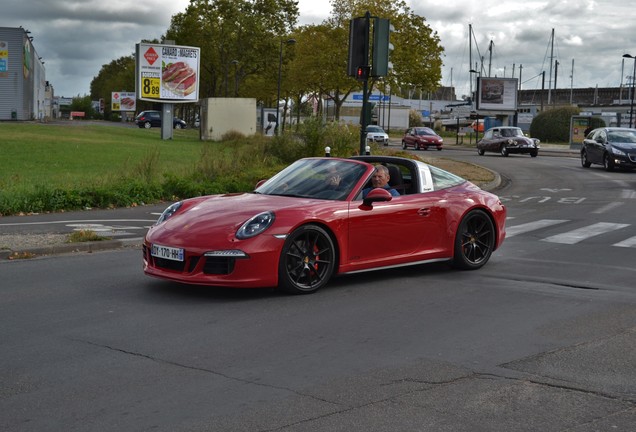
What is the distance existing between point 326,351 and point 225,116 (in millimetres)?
55947

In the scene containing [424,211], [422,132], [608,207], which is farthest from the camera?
[422,132]

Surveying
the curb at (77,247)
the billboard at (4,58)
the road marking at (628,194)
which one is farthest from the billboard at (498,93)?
the curb at (77,247)

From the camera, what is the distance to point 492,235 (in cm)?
1069

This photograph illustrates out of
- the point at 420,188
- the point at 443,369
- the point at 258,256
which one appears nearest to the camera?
the point at 443,369

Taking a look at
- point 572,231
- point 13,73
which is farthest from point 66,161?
point 13,73

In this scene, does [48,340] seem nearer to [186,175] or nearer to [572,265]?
[572,265]

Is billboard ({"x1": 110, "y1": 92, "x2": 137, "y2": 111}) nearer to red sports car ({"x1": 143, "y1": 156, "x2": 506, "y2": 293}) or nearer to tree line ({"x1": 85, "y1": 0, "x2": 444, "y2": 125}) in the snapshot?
tree line ({"x1": 85, "y1": 0, "x2": 444, "y2": 125})

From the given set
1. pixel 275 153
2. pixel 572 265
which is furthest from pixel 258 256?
pixel 275 153

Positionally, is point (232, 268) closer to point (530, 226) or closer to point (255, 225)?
point (255, 225)

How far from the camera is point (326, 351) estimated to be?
6.53 m

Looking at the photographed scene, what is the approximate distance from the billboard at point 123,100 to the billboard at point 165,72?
8651 cm

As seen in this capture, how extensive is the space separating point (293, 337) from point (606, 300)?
353 cm

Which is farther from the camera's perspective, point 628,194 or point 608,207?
point 628,194

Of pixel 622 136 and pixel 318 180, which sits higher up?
pixel 622 136
